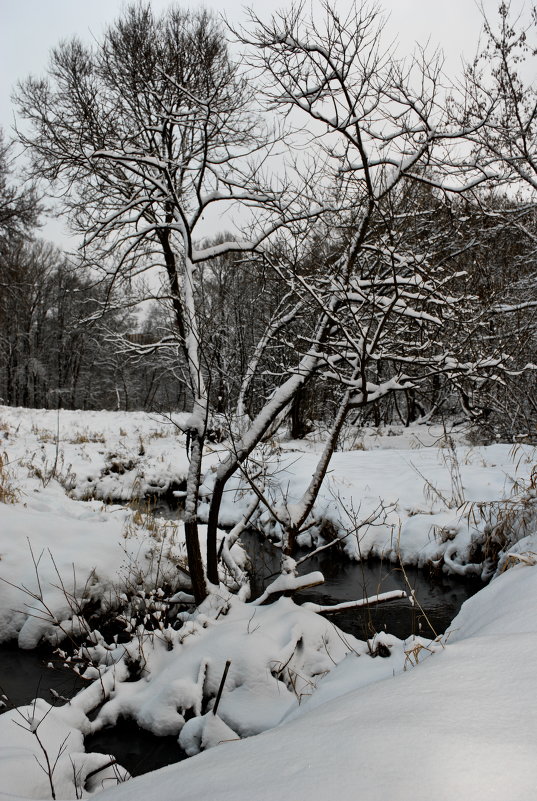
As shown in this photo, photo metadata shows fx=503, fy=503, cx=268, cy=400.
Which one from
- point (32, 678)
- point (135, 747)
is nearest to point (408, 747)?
point (135, 747)

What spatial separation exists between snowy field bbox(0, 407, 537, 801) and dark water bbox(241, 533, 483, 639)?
25 centimetres

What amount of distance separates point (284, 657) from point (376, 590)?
87.5 inches

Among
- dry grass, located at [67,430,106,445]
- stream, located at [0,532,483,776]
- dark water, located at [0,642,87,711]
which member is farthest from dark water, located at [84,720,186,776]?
dry grass, located at [67,430,106,445]

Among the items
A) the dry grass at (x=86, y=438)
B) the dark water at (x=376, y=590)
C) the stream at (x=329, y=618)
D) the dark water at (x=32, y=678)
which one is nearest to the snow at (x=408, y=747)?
the stream at (x=329, y=618)

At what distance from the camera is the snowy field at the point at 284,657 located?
1.18m

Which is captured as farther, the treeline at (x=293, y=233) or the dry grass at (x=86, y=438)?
the dry grass at (x=86, y=438)

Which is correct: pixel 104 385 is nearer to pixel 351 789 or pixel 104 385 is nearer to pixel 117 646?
pixel 117 646

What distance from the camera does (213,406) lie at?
4.15 metres

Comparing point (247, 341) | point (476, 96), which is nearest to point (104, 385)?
point (247, 341)

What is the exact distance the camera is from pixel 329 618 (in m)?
4.72

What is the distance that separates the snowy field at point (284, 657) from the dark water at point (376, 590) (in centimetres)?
25

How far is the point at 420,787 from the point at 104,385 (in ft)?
116

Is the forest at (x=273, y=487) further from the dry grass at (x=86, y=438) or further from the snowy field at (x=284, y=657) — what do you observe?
the dry grass at (x=86, y=438)

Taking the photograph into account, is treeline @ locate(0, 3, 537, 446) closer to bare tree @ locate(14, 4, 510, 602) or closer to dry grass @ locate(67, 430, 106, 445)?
bare tree @ locate(14, 4, 510, 602)
